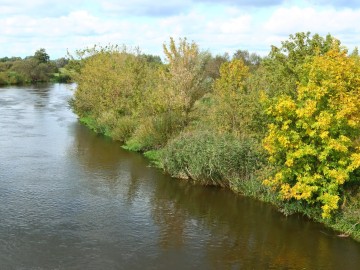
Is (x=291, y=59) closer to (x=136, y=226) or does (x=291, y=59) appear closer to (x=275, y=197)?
(x=275, y=197)

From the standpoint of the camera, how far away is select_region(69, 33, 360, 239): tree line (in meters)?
16.3

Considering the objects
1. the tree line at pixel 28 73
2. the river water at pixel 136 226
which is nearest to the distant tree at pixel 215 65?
the river water at pixel 136 226

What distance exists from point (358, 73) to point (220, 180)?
8.59 metres

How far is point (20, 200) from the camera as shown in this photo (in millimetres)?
19141

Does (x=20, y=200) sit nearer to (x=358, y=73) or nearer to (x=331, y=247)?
(x=331, y=247)

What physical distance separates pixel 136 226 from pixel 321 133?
808 cm

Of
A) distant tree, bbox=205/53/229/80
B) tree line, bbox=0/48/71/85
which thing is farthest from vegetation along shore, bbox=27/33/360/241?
tree line, bbox=0/48/71/85

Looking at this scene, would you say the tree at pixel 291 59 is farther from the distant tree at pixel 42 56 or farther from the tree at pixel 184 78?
the distant tree at pixel 42 56

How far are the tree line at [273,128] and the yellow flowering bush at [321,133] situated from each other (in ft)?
0.13

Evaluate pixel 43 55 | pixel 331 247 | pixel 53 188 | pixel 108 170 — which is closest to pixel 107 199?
pixel 53 188

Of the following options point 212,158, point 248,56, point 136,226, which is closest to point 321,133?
point 212,158

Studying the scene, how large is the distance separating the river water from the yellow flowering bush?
1802 mm

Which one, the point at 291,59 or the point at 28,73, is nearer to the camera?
the point at 291,59

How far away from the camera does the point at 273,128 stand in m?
17.1
